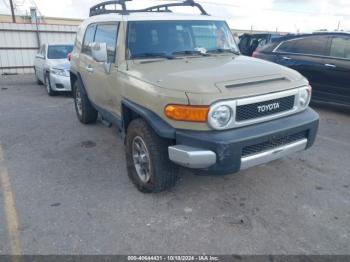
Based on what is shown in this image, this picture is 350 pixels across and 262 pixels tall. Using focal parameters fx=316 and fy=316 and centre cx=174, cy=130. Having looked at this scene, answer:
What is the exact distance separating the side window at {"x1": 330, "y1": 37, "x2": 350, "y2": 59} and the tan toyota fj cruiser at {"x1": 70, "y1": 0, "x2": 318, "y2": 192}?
319 cm

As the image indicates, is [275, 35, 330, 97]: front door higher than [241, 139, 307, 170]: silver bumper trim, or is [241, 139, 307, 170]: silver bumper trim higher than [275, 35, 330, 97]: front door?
[275, 35, 330, 97]: front door

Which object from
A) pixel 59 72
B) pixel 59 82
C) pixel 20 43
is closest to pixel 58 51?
pixel 59 72

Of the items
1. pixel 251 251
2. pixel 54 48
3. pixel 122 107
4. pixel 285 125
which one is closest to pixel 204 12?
pixel 122 107

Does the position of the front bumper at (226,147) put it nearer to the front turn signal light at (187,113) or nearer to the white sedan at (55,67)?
the front turn signal light at (187,113)

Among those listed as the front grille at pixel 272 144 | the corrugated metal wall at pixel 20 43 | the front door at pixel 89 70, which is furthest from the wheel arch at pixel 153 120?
the corrugated metal wall at pixel 20 43

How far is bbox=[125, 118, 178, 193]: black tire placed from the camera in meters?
3.19

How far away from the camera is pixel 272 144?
10.3 feet

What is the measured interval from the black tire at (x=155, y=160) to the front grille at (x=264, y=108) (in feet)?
2.61

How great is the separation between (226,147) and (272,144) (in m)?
0.63

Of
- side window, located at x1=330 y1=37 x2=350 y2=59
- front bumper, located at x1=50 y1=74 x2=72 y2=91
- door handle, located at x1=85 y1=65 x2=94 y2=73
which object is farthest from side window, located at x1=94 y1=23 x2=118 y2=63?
side window, located at x1=330 y1=37 x2=350 y2=59

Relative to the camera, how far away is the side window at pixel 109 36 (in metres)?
4.04

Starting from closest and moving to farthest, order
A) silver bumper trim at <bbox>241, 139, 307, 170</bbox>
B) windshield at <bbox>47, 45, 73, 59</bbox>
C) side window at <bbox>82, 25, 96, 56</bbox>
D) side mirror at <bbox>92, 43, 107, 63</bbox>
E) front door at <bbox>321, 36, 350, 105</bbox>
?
silver bumper trim at <bbox>241, 139, 307, 170</bbox>
side mirror at <bbox>92, 43, 107, 63</bbox>
side window at <bbox>82, 25, 96, 56</bbox>
front door at <bbox>321, 36, 350, 105</bbox>
windshield at <bbox>47, 45, 73, 59</bbox>

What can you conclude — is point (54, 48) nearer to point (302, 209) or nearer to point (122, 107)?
point (122, 107)

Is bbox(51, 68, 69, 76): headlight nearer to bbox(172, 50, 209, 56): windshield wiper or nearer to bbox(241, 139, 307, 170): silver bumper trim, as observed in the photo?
bbox(172, 50, 209, 56): windshield wiper
